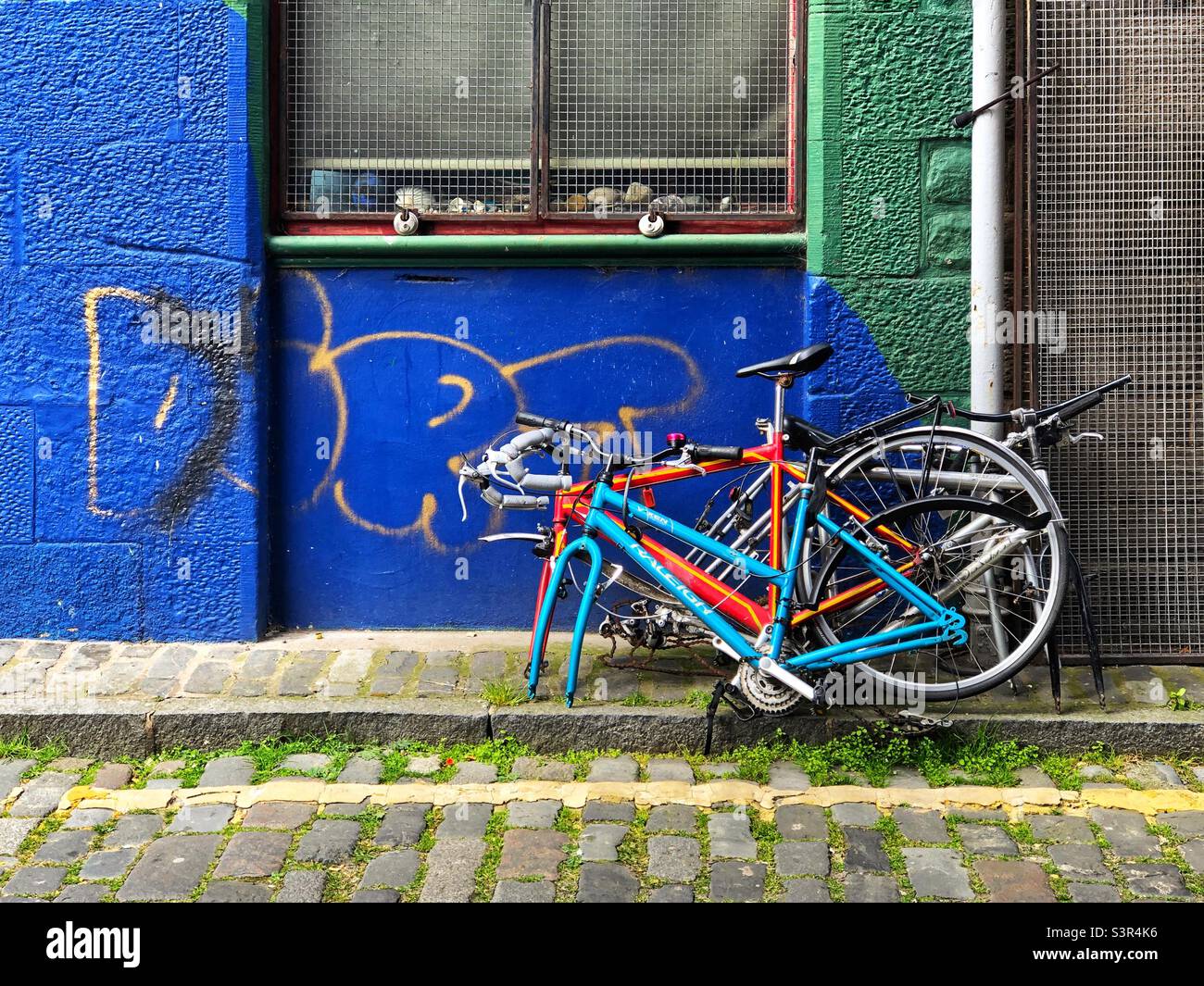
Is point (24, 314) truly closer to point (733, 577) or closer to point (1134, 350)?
point (733, 577)

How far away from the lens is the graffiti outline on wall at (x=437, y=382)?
574 centimetres

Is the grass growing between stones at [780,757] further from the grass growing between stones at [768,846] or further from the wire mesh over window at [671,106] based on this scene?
the wire mesh over window at [671,106]

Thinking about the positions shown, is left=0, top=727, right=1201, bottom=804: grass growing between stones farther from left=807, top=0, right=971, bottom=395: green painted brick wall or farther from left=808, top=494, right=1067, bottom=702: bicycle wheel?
left=807, top=0, right=971, bottom=395: green painted brick wall

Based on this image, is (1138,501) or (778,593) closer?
(778,593)

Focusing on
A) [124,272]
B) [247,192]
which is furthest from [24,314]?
[247,192]

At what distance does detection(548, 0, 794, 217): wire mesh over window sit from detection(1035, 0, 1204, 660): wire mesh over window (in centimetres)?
113

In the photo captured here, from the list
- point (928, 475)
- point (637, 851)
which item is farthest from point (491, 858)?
point (928, 475)

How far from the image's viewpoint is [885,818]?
444 centimetres

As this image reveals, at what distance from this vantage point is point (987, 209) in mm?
5387

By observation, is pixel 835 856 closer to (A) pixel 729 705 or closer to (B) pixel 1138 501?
(A) pixel 729 705

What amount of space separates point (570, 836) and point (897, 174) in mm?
3035

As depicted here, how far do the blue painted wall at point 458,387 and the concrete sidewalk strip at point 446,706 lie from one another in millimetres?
470

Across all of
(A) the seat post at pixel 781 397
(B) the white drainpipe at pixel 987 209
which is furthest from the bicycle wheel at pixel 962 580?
(B) the white drainpipe at pixel 987 209
